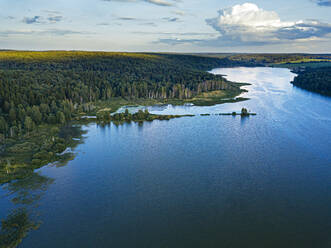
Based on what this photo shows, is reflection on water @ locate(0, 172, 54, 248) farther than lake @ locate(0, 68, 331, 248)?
No

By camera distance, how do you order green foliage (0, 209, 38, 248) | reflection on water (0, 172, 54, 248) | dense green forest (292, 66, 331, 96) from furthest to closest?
dense green forest (292, 66, 331, 96) < reflection on water (0, 172, 54, 248) < green foliage (0, 209, 38, 248)

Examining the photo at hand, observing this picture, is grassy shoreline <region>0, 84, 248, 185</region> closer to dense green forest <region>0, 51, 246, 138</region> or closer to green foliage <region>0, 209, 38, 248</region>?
dense green forest <region>0, 51, 246, 138</region>

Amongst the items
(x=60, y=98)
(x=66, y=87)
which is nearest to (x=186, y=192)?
(x=60, y=98)

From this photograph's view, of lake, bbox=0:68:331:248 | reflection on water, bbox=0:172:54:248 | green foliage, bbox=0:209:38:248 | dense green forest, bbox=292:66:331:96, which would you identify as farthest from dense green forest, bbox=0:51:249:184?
dense green forest, bbox=292:66:331:96

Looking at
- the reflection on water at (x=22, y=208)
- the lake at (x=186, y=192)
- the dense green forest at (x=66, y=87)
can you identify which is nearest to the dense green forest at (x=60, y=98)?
the dense green forest at (x=66, y=87)

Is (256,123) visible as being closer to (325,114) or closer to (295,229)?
(325,114)

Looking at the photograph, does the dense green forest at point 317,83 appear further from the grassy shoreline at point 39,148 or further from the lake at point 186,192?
the grassy shoreline at point 39,148

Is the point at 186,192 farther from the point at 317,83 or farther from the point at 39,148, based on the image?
the point at 317,83
